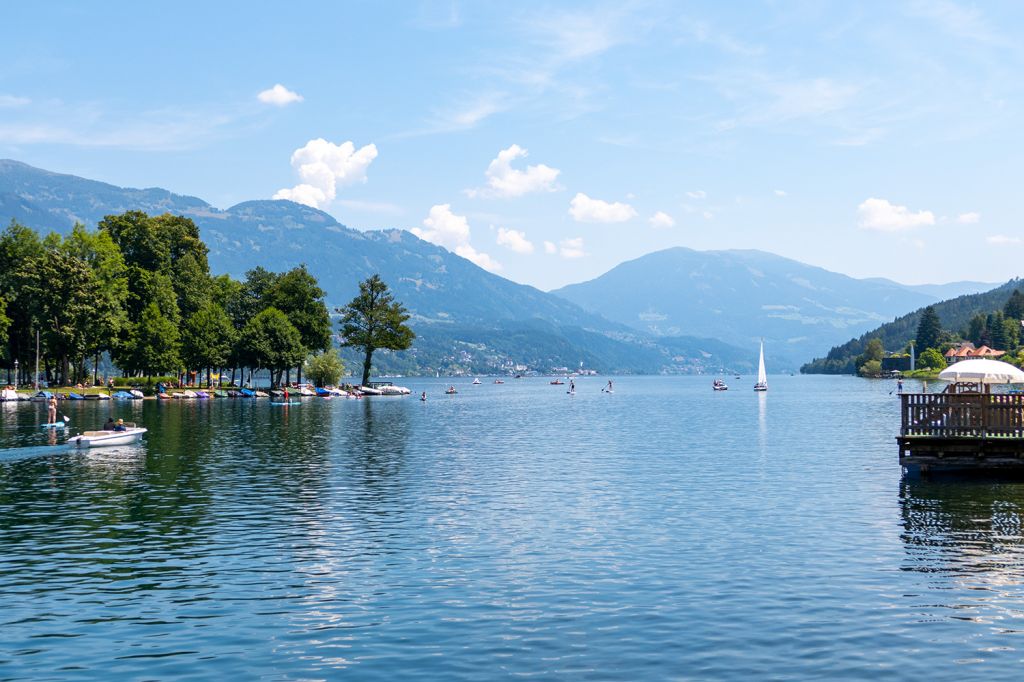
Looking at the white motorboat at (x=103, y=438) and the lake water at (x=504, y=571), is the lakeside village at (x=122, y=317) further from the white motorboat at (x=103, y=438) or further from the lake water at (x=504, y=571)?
the lake water at (x=504, y=571)

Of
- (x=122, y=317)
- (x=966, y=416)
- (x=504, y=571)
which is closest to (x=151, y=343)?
(x=122, y=317)

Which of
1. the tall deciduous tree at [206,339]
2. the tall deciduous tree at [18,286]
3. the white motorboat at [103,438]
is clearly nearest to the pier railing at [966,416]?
the white motorboat at [103,438]

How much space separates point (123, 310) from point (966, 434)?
515ft

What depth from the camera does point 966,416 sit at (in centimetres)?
5325

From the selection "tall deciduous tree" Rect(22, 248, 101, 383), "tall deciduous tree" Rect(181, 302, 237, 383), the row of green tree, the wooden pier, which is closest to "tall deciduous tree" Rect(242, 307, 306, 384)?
the row of green tree

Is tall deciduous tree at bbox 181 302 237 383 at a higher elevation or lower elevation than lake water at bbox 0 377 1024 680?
higher

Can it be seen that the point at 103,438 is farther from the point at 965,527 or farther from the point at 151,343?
the point at 151,343

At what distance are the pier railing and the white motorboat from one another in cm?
5965

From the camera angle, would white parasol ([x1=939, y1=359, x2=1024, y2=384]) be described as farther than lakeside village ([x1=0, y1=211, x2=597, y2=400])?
No

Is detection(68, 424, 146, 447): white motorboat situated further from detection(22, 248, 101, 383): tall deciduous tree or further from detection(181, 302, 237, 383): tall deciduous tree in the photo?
detection(181, 302, 237, 383): tall deciduous tree

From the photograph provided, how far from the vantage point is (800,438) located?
91.2 m

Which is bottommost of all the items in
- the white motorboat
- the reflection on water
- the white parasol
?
the reflection on water

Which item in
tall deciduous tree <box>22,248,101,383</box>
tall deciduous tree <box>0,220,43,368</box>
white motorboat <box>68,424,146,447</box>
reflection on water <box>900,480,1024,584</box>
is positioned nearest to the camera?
reflection on water <box>900,480,1024,584</box>

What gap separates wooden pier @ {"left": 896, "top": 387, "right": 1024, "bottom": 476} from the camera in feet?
170
